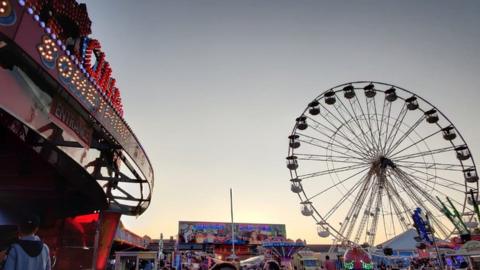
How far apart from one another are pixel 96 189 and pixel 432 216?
21609 millimetres

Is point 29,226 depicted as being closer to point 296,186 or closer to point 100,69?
point 100,69

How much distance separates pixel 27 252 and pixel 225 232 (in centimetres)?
4829

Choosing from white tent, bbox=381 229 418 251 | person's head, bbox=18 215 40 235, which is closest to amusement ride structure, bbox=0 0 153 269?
person's head, bbox=18 215 40 235

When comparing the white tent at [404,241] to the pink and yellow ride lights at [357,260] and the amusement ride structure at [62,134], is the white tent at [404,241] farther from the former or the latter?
the amusement ride structure at [62,134]

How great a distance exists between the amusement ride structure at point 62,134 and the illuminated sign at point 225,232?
119 ft

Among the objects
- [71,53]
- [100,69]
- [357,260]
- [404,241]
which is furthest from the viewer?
[404,241]

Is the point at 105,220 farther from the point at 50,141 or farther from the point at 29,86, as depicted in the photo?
the point at 29,86

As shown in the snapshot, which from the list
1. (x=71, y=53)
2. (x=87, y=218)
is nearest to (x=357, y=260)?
(x=87, y=218)

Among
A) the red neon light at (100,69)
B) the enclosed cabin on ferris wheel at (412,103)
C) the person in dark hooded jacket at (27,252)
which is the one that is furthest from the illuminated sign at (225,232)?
the person in dark hooded jacket at (27,252)

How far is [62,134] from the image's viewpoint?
5.98 meters

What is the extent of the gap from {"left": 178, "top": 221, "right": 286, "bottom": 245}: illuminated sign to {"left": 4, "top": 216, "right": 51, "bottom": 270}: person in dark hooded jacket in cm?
4663

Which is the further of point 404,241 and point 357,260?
point 404,241

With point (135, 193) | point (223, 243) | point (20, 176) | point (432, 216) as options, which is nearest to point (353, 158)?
point (432, 216)

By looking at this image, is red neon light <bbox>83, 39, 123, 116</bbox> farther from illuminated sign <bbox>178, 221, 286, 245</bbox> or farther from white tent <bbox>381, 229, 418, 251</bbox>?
illuminated sign <bbox>178, 221, 286, 245</bbox>
